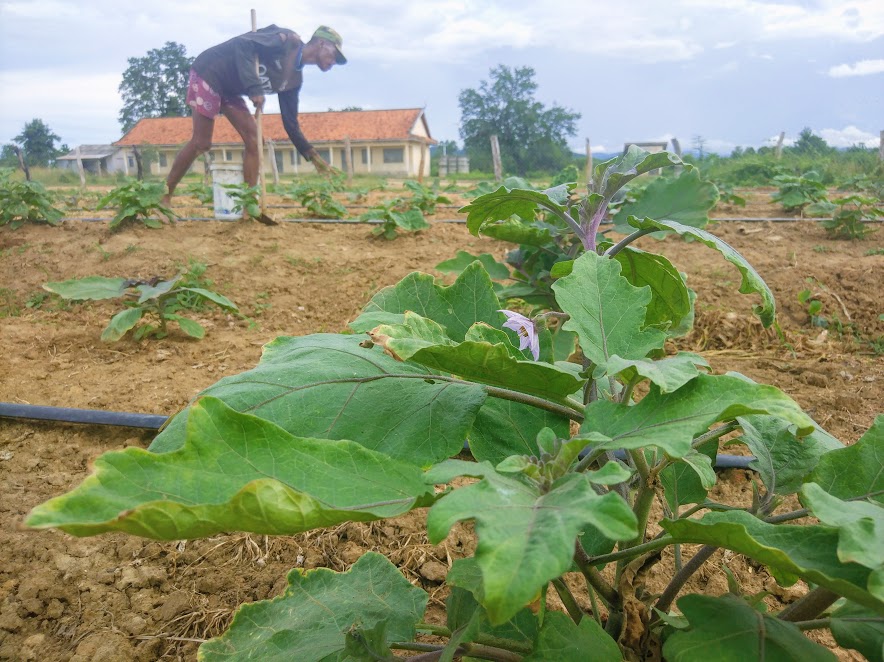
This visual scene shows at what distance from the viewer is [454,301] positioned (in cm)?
118

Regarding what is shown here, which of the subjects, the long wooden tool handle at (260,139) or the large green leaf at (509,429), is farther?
the long wooden tool handle at (260,139)

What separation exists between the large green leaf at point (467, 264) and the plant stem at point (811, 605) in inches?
72.0

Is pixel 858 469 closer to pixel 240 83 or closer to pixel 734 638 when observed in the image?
pixel 734 638

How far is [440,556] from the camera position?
1.68 metres

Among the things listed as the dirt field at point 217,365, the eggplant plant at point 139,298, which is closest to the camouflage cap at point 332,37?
the dirt field at point 217,365

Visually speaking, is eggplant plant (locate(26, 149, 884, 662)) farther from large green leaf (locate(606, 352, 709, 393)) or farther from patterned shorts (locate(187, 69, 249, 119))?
patterned shorts (locate(187, 69, 249, 119))

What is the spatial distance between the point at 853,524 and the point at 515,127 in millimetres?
45315

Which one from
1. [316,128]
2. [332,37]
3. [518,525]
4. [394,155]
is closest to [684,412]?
[518,525]

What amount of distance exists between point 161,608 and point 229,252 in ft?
13.2

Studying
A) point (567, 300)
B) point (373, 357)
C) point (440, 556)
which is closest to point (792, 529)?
point (567, 300)

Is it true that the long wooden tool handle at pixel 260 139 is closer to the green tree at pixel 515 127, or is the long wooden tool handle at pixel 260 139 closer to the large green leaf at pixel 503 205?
the large green leaf at pixel 503 205

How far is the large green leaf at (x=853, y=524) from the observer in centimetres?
61

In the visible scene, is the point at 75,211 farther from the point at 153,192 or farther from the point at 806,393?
the point at 806,393

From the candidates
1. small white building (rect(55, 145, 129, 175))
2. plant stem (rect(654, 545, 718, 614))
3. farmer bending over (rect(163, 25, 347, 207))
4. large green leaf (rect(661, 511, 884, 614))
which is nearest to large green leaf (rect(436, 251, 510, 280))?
plant stem (rect(654, 545, 718, 614))
